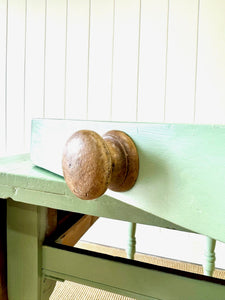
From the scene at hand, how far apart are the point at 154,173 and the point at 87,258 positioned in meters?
0.37

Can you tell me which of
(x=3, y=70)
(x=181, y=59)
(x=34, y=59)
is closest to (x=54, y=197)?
(x=181, y=59)

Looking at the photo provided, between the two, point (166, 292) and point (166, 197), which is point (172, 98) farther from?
point (166, 197)

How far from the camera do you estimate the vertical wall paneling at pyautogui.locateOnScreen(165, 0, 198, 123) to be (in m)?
1.28

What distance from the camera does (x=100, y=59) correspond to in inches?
57.6

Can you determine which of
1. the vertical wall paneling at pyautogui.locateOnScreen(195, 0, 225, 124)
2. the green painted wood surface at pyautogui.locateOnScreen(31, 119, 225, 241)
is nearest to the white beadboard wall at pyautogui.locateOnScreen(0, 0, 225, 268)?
the vertical wall paneling at pyautogui.locateOnScreen(195, 0, 225, 124)

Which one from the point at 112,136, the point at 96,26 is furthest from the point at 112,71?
the point at 112,136

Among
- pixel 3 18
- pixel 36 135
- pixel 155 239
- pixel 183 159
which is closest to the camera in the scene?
pixel 183 159

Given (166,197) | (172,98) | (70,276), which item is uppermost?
(172,98)

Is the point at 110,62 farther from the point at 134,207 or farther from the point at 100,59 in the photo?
the point at 134,207

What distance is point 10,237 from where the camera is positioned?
1.75 ft

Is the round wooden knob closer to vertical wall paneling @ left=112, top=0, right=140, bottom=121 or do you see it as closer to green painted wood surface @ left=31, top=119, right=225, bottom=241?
green painted wood surface @ left=31, top=119, right=225, bottom=241

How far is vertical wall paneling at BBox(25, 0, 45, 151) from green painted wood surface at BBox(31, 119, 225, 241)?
1477mm

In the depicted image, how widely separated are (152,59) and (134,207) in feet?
3.86

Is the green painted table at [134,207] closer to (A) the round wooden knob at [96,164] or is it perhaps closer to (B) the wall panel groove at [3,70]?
(A) the round wooden knob at [96,164]
